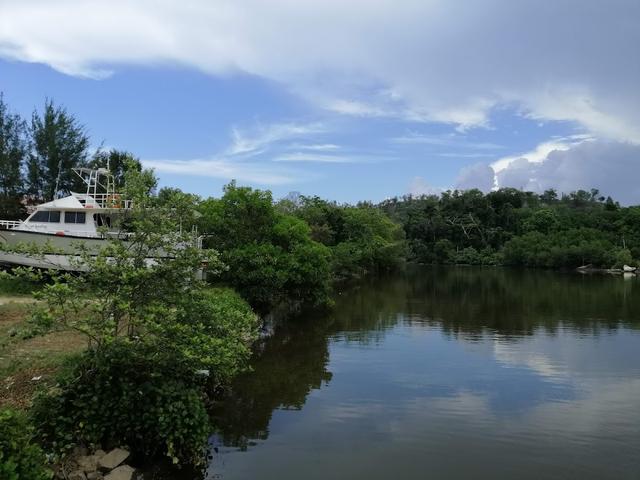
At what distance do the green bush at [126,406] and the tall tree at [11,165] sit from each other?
27.4m

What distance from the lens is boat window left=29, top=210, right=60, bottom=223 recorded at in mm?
23609

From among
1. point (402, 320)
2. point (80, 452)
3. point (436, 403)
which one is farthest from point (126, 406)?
point (402, 320)

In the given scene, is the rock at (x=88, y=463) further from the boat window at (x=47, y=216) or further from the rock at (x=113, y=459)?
the boat window at (x=47, y=216)

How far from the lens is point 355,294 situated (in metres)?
42.1

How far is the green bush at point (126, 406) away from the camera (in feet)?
29.0

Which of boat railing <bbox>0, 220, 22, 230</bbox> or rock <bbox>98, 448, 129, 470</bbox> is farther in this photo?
boat railing <bbox>0, 220, 22, 230</bbox>

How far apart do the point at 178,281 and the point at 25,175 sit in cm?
2920

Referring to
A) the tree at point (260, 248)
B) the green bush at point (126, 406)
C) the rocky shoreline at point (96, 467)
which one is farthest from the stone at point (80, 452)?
the tree at point (260, 248)

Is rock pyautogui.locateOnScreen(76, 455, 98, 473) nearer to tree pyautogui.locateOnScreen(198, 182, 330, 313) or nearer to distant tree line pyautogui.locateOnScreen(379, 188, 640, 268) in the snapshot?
tree pyautogui.locateOnScreen(198, 182, 330, 313)

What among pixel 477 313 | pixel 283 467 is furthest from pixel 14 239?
pixel 477 313

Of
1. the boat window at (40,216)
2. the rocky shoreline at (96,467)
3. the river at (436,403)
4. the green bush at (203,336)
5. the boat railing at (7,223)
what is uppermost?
the boat window at (40,216)

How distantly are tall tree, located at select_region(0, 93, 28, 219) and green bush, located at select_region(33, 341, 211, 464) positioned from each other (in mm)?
27393

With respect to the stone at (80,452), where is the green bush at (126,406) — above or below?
above

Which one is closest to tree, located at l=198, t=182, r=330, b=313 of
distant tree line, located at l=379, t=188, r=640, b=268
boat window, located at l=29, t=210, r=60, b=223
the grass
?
boat window, located at l=29, t=210, r=60, b=223
